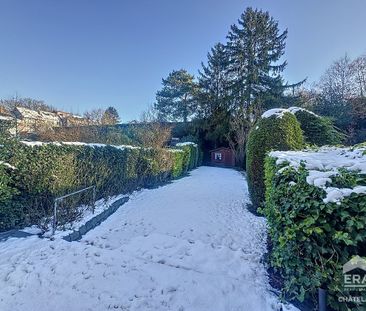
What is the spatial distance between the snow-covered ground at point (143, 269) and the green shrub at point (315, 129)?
401 centimetres

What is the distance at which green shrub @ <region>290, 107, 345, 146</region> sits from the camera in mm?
7156

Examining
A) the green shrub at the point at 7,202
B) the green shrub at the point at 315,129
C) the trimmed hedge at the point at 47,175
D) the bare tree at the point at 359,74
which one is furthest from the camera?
the bare tree at the point at 359,74

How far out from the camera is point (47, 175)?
4562 mm

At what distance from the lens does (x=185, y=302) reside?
253cm

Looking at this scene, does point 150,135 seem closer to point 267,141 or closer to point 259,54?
point 267,141

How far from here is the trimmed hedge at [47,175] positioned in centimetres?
405

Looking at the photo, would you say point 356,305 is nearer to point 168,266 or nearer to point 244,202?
point 168,266

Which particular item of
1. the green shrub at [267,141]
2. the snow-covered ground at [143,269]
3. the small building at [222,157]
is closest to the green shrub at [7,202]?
the snow-covered ground at [143,269]

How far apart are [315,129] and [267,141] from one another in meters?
2.93

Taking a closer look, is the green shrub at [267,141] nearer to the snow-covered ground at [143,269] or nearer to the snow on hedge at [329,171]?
the snow-covered ground at [143,269]

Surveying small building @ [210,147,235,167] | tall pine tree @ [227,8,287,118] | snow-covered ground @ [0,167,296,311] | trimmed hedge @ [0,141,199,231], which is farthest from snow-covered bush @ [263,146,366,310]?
tall pine tree @ [227,8,287,118]

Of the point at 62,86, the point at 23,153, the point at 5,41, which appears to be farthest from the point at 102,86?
the point at 23,153

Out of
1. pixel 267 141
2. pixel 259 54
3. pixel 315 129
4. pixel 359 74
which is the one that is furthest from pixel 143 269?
pixel 359 74

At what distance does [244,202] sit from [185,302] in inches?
204
